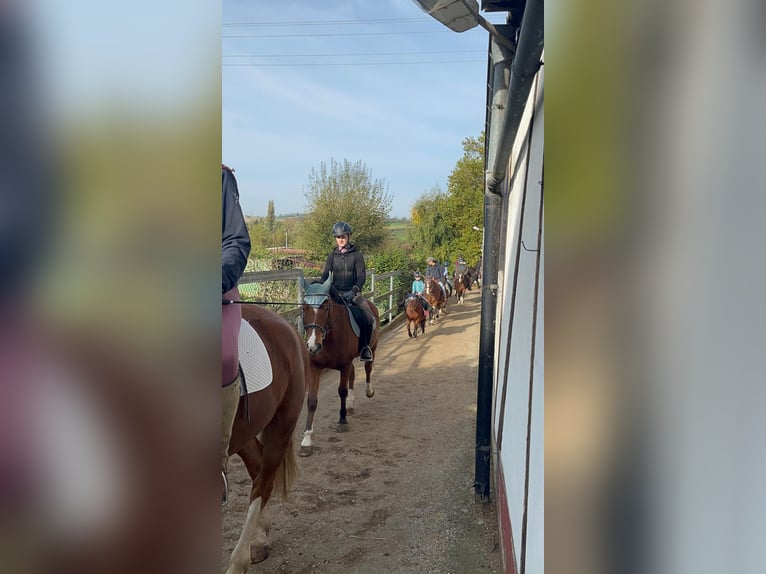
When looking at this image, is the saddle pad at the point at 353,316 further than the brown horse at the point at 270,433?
Yes

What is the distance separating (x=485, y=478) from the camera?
400 centimetres

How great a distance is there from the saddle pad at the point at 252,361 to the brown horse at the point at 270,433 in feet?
0.28

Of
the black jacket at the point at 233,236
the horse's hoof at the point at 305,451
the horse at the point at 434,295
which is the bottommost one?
the horse's hoof at the point at 305,451

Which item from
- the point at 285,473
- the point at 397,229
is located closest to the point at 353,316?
the point at 285,473

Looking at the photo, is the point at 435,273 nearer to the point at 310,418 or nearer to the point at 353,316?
the point at 353,316

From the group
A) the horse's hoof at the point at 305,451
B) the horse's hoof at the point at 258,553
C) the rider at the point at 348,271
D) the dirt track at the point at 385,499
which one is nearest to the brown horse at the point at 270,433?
the horse's hoof at the point at 258,553

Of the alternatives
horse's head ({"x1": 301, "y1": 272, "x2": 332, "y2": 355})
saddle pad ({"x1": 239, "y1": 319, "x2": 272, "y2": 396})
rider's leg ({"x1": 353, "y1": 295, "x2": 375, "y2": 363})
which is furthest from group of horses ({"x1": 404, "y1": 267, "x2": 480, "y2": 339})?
saddle pad ({"x1": 239, "y1": 319, "x2": 272, "y2": 396})

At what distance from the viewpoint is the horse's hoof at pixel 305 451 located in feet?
17.0

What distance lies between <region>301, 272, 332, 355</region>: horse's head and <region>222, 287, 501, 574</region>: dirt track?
3.71ft

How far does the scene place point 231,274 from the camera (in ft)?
5.92

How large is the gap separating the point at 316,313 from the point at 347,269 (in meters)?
1.25

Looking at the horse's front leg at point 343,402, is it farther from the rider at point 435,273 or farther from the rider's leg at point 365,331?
the rider at point 435,273

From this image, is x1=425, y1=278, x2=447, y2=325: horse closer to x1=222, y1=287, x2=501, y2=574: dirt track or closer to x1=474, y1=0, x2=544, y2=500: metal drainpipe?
x1=222, y1=287, x2=501, y2=574: dirt track
